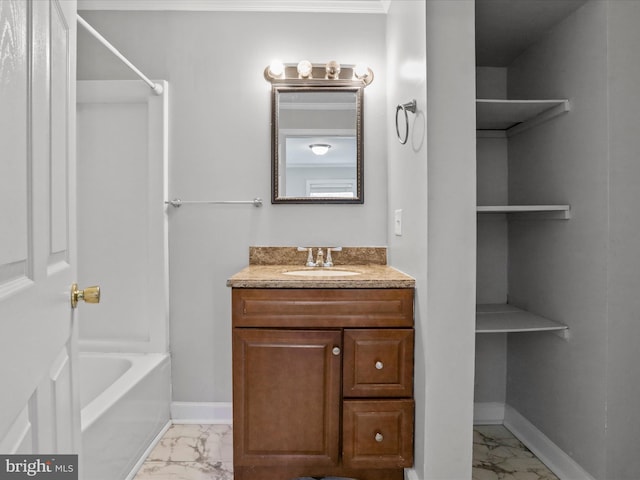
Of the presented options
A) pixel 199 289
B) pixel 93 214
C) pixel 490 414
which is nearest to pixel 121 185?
pixel 93 214

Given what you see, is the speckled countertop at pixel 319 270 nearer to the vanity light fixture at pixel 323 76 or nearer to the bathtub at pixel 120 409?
the bathtub at pixel 120 409

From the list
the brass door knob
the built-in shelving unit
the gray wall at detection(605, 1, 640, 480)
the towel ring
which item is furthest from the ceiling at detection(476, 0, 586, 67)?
the brass door knob

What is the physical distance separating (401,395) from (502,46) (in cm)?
177

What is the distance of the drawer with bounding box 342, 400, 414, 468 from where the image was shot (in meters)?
1.74

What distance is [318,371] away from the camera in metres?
1.75

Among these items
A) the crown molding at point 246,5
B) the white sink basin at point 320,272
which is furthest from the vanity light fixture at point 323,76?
the white sink basin at point 320,272

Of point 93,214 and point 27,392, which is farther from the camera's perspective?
point 93,214

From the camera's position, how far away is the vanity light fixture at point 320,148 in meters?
2.37

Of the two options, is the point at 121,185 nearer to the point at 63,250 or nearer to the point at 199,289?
the point at 199,289

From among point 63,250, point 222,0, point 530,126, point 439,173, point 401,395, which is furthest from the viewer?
point 222,0

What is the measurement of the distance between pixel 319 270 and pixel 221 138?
0.93m

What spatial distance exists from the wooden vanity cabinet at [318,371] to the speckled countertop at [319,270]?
32 millimetres

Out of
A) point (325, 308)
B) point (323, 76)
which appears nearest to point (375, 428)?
point (325, 308)

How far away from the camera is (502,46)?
2.15 metres
